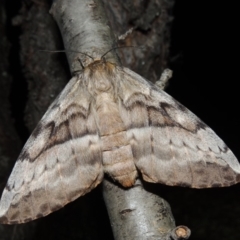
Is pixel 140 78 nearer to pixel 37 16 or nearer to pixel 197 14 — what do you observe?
pixel 37 16

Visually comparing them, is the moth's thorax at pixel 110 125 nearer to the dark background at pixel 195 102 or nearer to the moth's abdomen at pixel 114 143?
the moth's abdomen at pixel 114 143

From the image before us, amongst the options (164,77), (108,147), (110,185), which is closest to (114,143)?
(108,147)

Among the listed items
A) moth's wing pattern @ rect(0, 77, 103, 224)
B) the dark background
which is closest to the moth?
moth's wing pattern @ rect(0, 77, 103, 224)

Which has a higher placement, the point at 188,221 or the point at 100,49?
the point at 100,49

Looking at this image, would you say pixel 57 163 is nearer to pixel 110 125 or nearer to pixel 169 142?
pixel 110 125

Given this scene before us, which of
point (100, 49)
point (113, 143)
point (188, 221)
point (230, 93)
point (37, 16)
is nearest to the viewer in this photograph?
point (113, 143)

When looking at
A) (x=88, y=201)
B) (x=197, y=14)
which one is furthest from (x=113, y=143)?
(x=197, y=14)

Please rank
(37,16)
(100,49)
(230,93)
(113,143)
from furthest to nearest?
(230,93) < (37,16) < (100,49) < (113,143)

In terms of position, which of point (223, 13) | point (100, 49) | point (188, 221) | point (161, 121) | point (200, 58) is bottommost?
point (188, 221)
